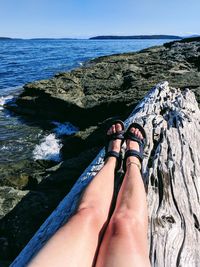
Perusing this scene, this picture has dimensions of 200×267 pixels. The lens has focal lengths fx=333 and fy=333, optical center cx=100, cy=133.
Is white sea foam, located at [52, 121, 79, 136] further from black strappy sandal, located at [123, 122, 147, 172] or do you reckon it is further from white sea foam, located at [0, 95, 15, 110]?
black strappy sandal, located at [123, 122, 147, 172]

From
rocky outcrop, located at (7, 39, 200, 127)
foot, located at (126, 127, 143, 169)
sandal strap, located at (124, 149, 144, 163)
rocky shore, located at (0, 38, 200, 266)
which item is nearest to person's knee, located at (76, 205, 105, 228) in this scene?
foot, located at (126, 127, 143, 169)

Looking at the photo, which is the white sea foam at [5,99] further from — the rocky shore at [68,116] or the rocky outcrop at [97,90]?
the rocky outcrop at [97,90]

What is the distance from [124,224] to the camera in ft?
8.88

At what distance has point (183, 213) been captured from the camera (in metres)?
3.38

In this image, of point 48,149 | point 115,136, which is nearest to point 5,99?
point 48,149

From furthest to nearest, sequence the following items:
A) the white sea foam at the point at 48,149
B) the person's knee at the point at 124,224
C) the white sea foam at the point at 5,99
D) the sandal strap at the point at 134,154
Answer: the white sea foam at the point at 5,99 < the white sea foam at the point at 48,149 < the sandal strap at the point at 134,154 < the person's knee at the point at 124,224

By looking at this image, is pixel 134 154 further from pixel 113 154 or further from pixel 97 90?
pixel 97 90

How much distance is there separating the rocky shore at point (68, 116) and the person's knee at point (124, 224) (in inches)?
89.0

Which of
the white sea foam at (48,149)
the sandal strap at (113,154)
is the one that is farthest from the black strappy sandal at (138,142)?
the white sea foam at (48,149)

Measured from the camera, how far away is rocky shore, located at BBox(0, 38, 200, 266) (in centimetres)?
506

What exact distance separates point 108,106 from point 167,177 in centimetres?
729

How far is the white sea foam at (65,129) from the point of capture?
11367 mm

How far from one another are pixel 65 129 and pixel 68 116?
846mm

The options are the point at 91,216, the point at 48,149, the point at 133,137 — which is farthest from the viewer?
the point at 48,149
